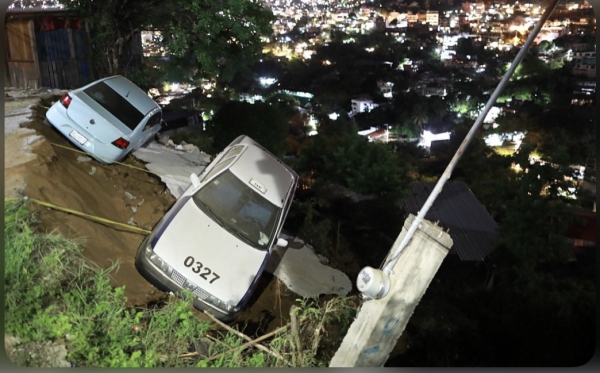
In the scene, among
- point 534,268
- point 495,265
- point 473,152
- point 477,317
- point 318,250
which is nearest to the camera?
point 318,250

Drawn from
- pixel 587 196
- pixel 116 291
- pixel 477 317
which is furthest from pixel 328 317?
pixel 587 196

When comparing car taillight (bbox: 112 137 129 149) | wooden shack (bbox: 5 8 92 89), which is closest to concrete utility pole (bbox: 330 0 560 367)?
car taillight (bbox: 112 137 129 149)

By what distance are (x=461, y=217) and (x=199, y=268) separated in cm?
1008

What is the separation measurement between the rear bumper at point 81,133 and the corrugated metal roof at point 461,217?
7740mm

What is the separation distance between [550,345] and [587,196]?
349cm

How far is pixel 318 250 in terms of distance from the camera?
26.5 feet

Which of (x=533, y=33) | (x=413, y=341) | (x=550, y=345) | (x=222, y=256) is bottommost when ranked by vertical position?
(x=550, y=345)

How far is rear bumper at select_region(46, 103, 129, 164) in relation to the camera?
20.1ft

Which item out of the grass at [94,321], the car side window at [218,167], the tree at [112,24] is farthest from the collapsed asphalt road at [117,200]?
the tree at [112,24]

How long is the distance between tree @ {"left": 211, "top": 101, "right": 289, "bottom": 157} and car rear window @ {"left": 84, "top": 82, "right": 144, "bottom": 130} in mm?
5866

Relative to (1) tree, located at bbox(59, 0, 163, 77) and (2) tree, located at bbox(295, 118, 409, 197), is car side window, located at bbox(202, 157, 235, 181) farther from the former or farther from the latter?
(2) tree, located at bbox(295, 118, 409, 197)

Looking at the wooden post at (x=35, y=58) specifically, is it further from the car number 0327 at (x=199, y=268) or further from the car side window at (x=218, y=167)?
the car number 0327 at (x=199, y=268)

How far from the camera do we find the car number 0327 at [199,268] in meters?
4.45

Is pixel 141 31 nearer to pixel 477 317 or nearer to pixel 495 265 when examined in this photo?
pixel 477 317
